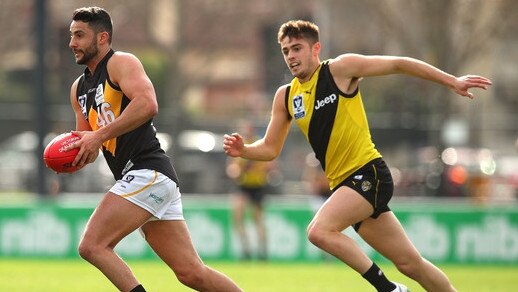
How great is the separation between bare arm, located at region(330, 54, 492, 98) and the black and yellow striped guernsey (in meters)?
0.12

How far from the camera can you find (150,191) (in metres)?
9.11

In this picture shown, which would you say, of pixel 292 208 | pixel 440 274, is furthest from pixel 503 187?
pixel 440 274

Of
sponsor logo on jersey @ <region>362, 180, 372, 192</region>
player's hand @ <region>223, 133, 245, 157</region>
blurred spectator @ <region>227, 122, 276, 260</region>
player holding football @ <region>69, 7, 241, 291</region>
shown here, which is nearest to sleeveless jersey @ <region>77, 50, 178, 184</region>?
player holding football @ <region>69, 7, 241, 291</region>

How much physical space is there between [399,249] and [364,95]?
26998 mm

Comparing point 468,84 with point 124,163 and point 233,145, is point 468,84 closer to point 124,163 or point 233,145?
point 233,145

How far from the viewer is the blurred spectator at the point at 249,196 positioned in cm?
1986

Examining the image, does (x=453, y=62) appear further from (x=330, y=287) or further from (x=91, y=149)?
(x=91, y=149)

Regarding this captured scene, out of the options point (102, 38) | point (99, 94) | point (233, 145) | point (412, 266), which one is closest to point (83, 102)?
point (99, 94)

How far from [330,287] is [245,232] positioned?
5.75m

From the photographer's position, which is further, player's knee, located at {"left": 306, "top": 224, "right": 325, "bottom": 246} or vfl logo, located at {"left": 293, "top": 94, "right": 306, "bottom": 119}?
vfl logo, located at {"left": 293, "top": 94, "right": 306, "bottom": 119}

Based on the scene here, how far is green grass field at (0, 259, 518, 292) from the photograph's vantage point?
47.7ft

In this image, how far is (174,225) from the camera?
9.26m

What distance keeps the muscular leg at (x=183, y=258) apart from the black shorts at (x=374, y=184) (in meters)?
1.30

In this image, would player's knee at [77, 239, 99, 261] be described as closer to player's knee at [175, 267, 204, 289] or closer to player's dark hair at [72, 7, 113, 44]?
player's knee at [175, 267, 204, 289]
